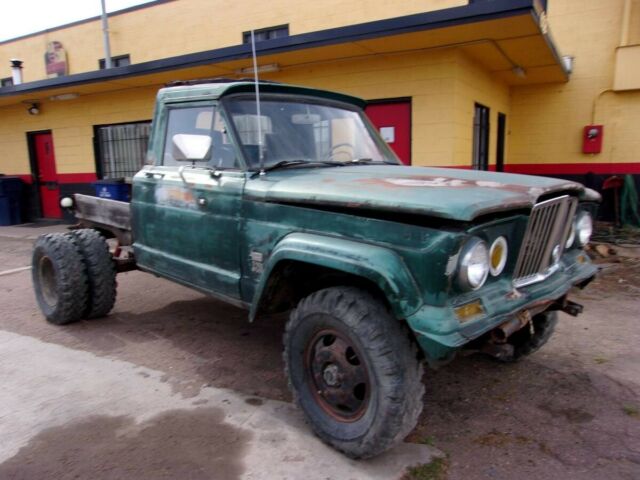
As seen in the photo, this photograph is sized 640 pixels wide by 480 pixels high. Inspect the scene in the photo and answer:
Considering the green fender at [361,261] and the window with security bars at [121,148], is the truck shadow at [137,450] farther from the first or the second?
the window with security bars at [121,148]

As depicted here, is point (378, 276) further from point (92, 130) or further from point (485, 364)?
point (92, 130)

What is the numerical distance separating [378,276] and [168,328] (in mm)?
3056

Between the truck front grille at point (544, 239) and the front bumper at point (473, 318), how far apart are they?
0.07 metres

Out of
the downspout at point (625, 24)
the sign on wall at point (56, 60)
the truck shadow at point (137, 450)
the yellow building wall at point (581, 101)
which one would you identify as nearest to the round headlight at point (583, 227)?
the truck shadow at point (137, 450)

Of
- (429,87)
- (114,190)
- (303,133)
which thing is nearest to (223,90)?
(303,133)

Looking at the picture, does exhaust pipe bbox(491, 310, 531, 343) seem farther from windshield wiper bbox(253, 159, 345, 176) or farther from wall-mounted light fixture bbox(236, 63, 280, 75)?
wall-mounted light fixture bbox(236, 63, 280, 75)

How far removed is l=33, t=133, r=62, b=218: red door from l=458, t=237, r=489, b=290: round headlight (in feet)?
41.9

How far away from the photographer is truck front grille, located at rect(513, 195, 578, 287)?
8.57 ft

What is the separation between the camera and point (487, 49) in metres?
7.37

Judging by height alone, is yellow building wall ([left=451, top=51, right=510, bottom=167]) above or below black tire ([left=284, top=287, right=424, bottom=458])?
above

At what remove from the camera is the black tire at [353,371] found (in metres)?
2.40

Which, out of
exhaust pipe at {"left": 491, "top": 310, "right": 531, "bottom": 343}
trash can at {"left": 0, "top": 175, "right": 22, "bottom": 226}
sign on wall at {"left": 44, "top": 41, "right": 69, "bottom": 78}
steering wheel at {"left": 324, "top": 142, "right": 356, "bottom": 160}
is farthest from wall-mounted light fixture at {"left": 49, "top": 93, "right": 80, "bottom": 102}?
exhaust pipe at {"left": 491, "top": 310, "right": 531, "bottom": 343}

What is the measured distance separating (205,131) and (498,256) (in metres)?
2.27

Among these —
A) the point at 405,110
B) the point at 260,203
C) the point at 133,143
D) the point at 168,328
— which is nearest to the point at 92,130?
the point at 133,143
